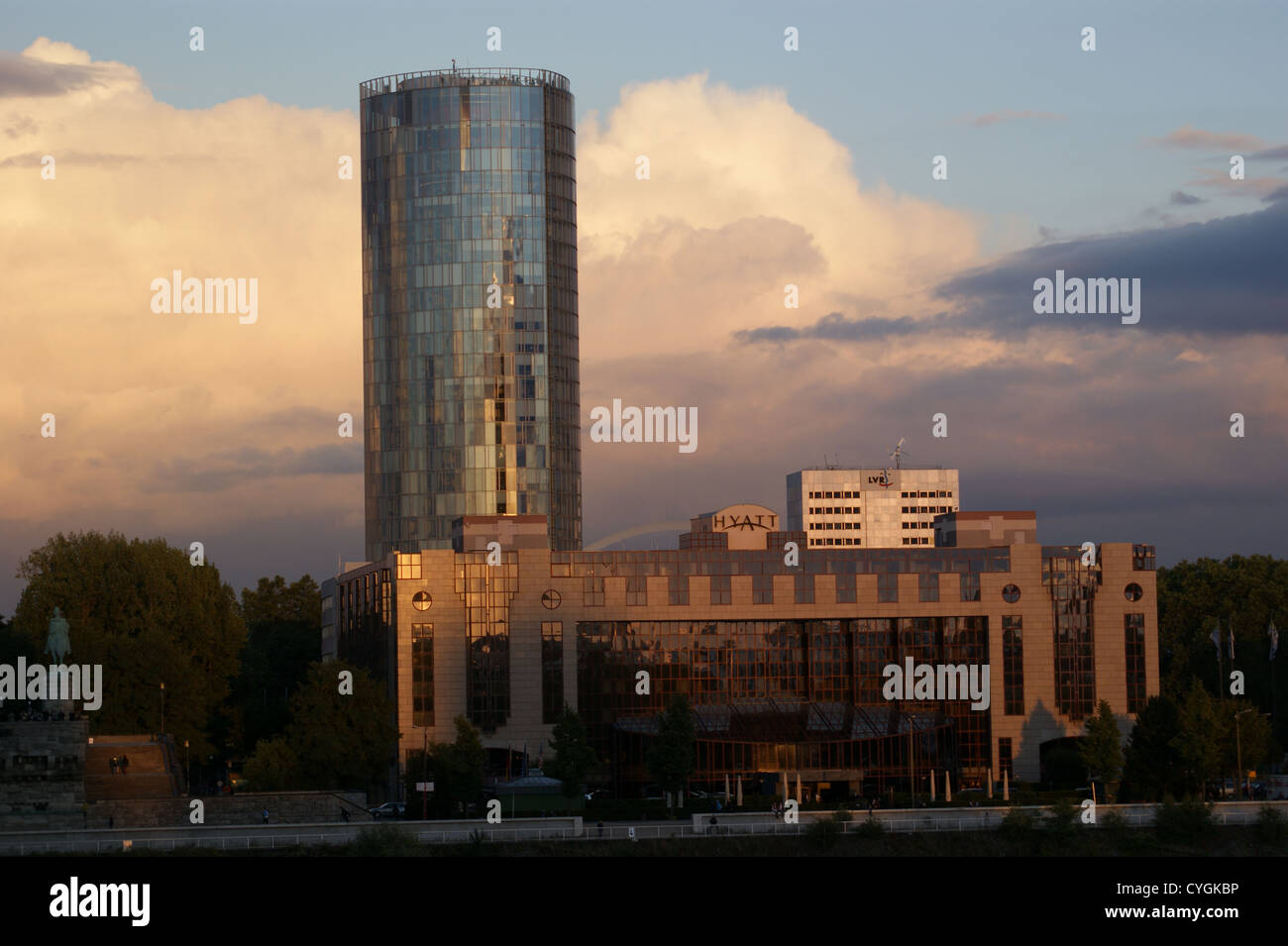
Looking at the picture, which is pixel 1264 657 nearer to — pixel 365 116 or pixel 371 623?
pixel 371 623

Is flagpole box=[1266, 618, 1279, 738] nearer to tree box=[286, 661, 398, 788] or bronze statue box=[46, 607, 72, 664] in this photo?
tree box=[286, 661, 398, 788]

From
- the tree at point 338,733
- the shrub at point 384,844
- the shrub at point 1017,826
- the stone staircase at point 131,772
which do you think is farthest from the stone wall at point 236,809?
the shrub at point 1017,826

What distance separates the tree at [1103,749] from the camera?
4323 inches

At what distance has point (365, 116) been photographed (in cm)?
18762

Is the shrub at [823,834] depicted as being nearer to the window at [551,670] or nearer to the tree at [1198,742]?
the tree at [1198,742]

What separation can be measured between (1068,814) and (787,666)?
1789 inches

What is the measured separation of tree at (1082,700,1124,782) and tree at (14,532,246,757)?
5900cm

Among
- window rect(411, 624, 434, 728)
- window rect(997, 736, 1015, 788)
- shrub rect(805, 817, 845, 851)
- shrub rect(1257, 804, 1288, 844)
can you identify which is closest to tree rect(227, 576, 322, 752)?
window rect(411, 624, 434, 728)

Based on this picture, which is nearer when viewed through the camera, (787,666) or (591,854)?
(591,854)

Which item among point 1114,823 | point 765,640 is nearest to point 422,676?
point 765,640

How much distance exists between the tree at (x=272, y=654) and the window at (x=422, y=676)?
15.4 m

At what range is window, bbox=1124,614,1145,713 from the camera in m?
127

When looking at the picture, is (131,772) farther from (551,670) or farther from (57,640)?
(551,670)
